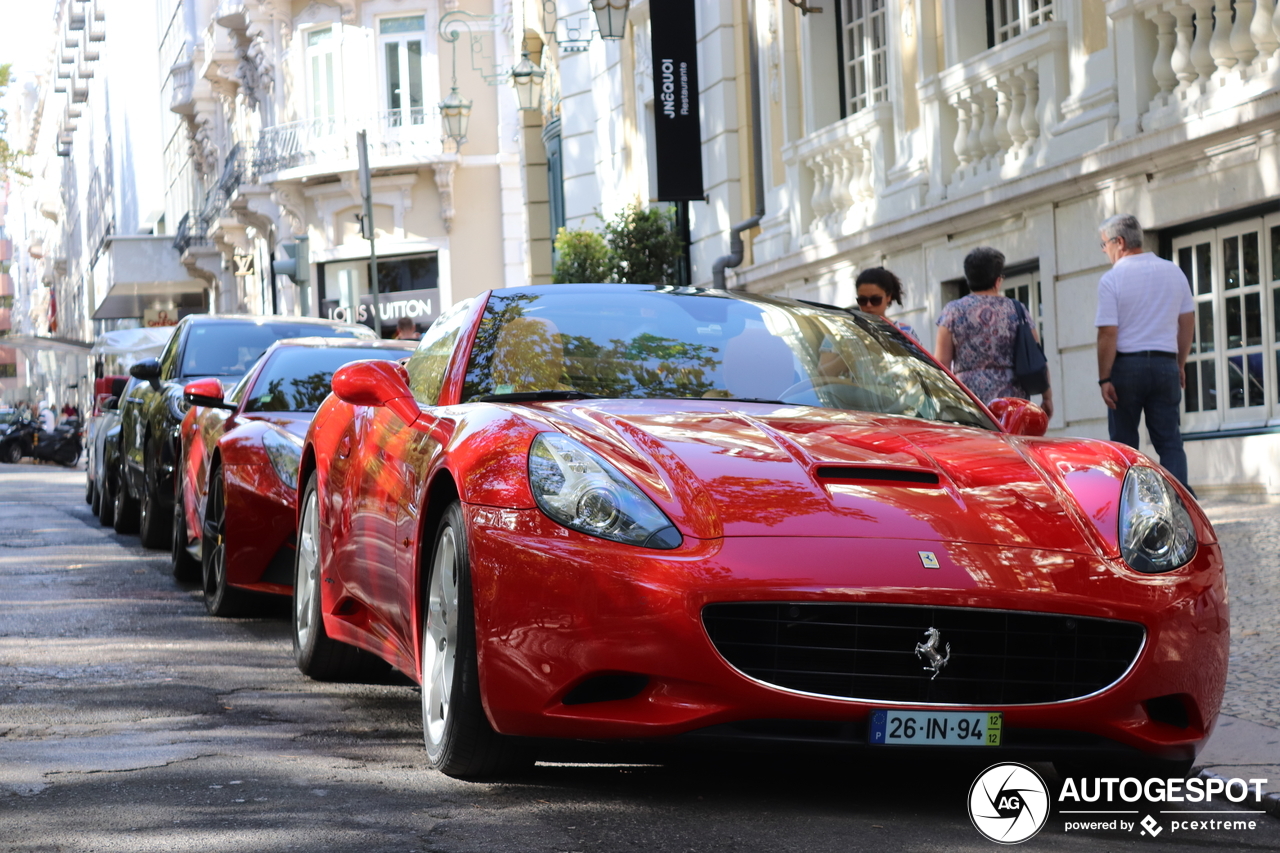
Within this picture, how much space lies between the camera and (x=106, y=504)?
16016 mm

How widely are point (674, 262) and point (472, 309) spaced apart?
16.1 m

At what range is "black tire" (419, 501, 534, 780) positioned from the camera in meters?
4.86

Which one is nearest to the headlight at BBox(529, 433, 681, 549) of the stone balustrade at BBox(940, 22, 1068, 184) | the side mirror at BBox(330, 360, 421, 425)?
the side mirror at BBox(330, 360, 421, 425)

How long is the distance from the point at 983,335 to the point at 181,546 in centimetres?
461

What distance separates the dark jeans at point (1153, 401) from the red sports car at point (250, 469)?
3938 millimetres

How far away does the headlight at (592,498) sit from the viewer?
4.61 m

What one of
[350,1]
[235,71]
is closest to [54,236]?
[235,71]

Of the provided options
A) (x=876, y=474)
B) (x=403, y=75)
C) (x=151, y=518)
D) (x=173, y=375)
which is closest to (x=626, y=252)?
(x=173, y=375)

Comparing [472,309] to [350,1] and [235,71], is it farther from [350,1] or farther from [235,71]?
[235,71]

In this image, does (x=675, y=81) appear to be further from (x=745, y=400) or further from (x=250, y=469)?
(x=745, y=400)

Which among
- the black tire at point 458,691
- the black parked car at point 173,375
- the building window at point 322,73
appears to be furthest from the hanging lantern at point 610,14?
the building window at point 322,73

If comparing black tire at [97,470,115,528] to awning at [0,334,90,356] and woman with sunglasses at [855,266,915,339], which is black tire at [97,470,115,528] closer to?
woman with sunglasses at [855,266,915,339]

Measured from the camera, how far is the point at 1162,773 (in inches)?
193

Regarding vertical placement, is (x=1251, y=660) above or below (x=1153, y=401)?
below
